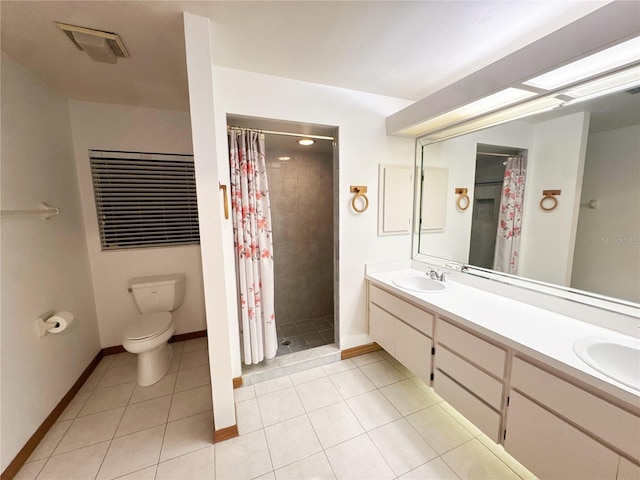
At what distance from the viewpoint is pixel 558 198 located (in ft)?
4.98

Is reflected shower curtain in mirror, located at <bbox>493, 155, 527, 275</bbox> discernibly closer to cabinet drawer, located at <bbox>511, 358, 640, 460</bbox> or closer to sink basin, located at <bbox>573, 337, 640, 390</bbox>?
sink basin, located at <bbox>573, 337, 640, 390</bbox>

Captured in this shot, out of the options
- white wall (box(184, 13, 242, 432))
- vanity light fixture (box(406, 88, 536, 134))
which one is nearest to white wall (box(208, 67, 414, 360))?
vanity light fixture (box(406, 88, 536, 134))

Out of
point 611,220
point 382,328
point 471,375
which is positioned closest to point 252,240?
point 382,328

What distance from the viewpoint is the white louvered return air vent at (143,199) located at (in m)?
2.29

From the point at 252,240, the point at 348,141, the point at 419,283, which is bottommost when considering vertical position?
the point at 419,283

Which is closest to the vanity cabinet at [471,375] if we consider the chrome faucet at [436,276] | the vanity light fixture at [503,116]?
the chrome faucet at [436,276]

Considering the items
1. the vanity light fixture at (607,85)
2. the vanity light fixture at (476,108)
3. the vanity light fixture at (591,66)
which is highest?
the vanity light fixture at (476,108)

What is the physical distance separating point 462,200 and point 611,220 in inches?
35.9

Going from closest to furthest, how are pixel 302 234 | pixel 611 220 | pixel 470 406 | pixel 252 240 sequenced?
1. pixel 611 220
2. pixel 470 406
3. pixel 252 240
4. pixel 302 234

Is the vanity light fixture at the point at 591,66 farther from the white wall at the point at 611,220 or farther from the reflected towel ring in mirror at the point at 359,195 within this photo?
the reflected towel ring in mirror at the point at 359,195

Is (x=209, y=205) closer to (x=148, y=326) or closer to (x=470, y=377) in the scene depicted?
(x=148, y=326)

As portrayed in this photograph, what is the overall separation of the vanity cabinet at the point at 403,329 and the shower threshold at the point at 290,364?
45 centimetres

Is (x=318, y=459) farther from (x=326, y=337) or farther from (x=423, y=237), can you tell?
(x=423, y=237)

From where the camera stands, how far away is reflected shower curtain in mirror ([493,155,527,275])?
171 centimetres
